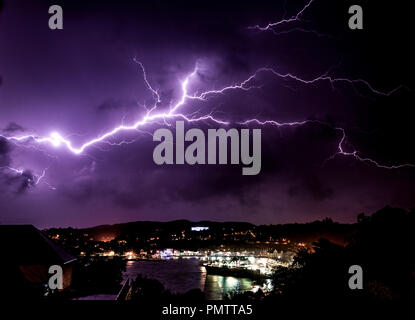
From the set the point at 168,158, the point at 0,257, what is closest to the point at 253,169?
the point at 168,158

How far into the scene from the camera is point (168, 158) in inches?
312

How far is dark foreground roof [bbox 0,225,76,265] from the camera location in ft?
Answer: 20.5

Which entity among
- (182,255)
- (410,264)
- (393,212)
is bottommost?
(182,255)

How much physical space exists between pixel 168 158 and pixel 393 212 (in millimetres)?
5396

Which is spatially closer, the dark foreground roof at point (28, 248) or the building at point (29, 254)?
the building at point (29, 254)

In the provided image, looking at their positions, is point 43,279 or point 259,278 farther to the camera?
point 259,278

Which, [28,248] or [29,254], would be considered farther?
[28,248]

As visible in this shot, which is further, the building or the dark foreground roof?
the dark foreground roof

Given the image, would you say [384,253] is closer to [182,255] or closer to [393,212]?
[393,212]

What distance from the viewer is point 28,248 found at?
643 cm

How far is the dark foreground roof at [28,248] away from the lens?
6248mm

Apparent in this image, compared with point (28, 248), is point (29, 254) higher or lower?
lower
